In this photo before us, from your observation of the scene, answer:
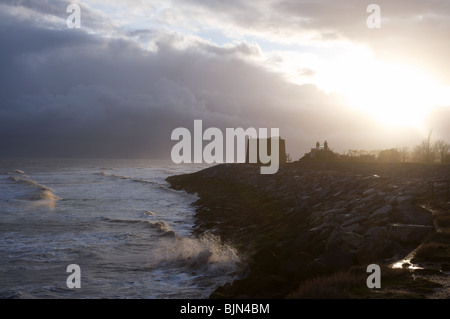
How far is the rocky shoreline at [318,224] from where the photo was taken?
1032cm

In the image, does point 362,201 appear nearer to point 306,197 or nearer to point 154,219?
point 306,197

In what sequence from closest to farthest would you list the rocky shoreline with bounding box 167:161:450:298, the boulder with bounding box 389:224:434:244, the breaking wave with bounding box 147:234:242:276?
the rocky shoreline with bounding box 167:161:450:298 < the boulder with bounding box 389:224:434:244 < the breaking wave with bounding box 147:234:242:276

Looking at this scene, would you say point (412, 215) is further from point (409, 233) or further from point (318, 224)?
point (318, 224)

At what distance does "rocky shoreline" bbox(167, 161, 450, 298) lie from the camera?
10320 mm

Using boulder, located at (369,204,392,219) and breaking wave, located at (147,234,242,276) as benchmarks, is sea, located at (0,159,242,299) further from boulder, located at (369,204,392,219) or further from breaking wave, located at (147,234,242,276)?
boulder, located at (369,204,392,219)

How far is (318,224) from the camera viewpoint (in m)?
16.0

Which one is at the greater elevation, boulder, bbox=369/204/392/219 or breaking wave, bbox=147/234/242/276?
boulder, bbox=369/204/392/219

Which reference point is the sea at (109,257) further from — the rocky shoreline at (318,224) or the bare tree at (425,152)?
the bare tree at (425,152)

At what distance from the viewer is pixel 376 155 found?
176 ft

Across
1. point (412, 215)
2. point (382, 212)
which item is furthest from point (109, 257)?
point (412, 215)

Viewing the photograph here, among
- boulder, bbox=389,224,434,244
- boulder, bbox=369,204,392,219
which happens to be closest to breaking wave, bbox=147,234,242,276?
boulder, bbox=389,224,434,244

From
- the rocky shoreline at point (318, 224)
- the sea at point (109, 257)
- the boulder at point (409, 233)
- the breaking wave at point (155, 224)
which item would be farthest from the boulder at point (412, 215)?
the breaking wave at point (155, 224)

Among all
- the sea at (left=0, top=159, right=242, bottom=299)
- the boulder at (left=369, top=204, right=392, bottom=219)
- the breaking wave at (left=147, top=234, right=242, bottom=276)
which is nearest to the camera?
the sea at (left=0, top=159, right=242, bottom=299)

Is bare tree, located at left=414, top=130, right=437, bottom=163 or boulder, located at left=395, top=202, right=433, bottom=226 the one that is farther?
bare tree, located at left=414, top=130, right=437, bottom=163
